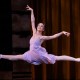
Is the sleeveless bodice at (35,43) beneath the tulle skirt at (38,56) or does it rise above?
above

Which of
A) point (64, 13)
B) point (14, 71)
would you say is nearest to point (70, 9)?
point (64, 13)

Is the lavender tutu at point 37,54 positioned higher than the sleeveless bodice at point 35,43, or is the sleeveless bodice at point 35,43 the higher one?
the sleeveless bodice at point 35,43

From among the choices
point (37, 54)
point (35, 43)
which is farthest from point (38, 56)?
point (35, 43)

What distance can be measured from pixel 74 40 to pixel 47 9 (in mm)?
727

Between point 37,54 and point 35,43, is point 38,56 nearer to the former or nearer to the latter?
point 37,54

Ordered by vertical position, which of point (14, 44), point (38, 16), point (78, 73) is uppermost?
point (38, 16)

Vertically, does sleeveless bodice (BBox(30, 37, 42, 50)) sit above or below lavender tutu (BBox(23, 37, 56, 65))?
above

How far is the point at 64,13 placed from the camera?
6965 millimetres

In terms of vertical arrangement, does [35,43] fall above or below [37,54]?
above

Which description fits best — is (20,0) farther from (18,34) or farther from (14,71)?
(14,71)

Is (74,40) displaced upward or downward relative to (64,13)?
downward

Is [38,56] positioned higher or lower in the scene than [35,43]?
lower

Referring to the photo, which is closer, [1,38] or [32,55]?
[32,55]

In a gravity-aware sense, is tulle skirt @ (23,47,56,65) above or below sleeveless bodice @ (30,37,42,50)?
below
